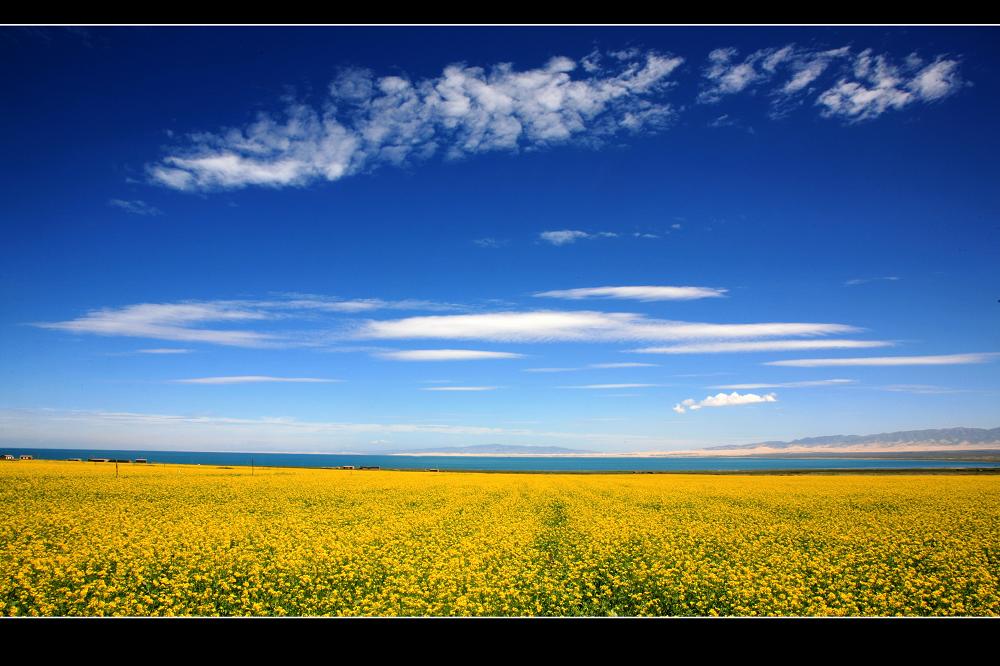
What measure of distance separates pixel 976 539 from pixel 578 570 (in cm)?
1438

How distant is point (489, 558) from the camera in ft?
48.4

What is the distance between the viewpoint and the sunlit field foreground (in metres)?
11.2

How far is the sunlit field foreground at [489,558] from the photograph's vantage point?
11.2m
